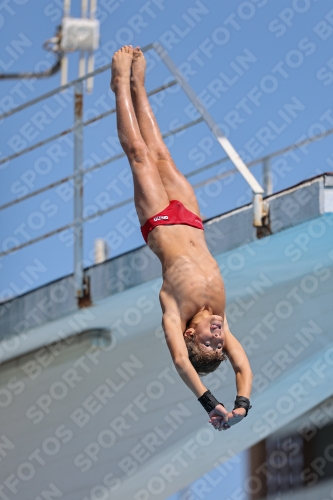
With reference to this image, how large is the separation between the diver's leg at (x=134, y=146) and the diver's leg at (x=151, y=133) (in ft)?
0.31

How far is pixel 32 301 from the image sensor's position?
25.3 ft

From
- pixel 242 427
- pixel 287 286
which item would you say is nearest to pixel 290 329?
pixel 287 286

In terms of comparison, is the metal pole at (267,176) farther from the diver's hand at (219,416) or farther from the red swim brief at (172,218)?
the diver's hand at (219,416)

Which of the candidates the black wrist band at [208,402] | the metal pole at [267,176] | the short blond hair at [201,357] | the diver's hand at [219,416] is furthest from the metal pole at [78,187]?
the diver's hand at [219,416]

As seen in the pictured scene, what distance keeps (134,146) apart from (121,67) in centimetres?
51

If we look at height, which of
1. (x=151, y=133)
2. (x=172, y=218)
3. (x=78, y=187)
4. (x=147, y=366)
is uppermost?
(x=151, y=133)

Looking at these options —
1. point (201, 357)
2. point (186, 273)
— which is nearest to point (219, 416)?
point (201, 357)

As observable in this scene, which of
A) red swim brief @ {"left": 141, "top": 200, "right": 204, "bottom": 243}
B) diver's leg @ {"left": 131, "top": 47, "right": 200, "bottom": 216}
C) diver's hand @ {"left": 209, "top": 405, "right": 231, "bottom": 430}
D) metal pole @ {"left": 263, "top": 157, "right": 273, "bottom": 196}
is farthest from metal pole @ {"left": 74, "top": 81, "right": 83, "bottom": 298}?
diver's hand @ {"left": 209, "top": 405, "right": 231, "bottom": 430}

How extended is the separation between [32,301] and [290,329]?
1922 mm

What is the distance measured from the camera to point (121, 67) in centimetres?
655

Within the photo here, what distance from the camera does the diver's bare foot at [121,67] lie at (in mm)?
6539

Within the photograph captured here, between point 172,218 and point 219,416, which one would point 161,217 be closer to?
point 172,218

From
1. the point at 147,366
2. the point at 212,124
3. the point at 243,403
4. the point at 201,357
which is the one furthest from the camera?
the point at 147,366

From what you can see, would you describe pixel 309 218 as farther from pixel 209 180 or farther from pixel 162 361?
pixel 162 361
